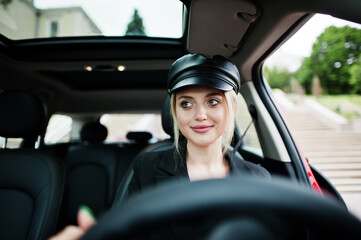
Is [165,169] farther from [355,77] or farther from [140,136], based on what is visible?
[140,136]

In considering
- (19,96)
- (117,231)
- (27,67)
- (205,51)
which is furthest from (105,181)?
(117,231)

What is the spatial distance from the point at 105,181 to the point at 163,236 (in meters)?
2.19

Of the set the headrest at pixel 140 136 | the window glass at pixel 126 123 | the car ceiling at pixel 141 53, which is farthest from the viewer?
the window glass at pixel 126 123

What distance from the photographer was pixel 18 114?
1972mm

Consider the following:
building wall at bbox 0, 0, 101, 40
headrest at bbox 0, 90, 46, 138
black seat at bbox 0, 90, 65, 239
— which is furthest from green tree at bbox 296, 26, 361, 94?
headrest at bbox 0, 90, 46, 138

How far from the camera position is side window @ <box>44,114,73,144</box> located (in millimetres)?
3645

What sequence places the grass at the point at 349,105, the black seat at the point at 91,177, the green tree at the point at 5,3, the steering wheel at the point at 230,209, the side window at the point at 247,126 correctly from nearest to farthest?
1. the steering wheel at the point at 230,209
2. the grass at the point at 349,105
3. the green tree at the point at 5,3
4. the side window at the point at 247,126
5. the black seat at the point at 91,177

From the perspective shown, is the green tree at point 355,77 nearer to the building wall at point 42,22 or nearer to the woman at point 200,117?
the woman at point 200,117

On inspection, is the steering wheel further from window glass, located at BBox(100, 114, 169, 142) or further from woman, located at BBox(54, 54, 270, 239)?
window glass, located at BBox(100, 114, 169, 142)

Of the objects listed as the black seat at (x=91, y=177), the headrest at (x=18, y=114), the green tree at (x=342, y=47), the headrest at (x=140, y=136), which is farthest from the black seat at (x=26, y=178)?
the green tree at (x=342, y=47)

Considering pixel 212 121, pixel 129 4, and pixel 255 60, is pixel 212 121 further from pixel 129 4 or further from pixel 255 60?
pixel 129 4

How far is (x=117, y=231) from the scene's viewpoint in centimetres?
37

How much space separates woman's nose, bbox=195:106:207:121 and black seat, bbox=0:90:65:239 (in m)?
1.24

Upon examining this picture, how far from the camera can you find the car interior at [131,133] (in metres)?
0.39
